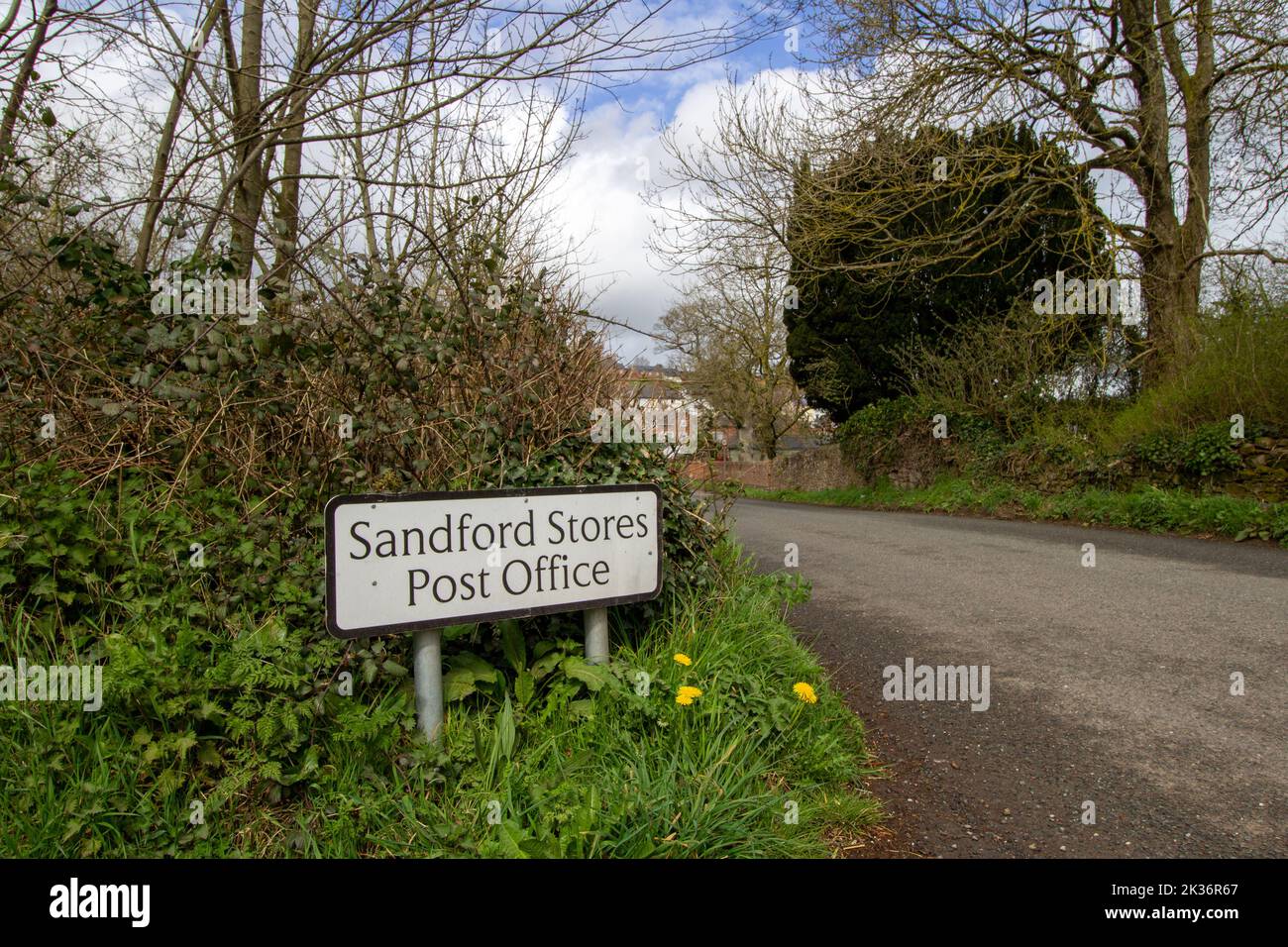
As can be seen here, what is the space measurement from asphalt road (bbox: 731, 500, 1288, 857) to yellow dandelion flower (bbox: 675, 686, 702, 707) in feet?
2.47

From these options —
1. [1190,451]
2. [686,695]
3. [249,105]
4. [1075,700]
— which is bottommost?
[1075,700]

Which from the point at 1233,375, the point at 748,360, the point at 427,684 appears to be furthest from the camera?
the point at 748,360

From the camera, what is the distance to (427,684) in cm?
251

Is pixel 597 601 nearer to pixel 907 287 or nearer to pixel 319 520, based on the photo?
pixel 319 520

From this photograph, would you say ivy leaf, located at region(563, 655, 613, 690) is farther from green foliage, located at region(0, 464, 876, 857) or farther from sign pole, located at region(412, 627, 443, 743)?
sign pole, located at region(412, 627, 443, 743)

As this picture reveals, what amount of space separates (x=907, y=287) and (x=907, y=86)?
20.8ft

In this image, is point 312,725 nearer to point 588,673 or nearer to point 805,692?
point 588,673

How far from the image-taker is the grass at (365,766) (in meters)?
2.14

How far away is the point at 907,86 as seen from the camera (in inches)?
421

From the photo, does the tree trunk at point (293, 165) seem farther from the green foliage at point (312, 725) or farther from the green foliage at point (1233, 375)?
the green foliage at point (1233, 375)

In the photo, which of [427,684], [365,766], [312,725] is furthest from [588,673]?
[312,725]

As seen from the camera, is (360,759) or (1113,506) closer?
(360,759)

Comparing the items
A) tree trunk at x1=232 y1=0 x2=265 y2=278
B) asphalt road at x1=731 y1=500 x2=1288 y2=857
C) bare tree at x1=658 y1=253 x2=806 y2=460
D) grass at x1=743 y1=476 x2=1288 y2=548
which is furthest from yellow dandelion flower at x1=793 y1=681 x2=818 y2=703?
bare tree at x1=658 y1=253 x2=806 y2=460

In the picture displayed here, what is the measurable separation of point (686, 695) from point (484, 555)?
88 centimetres
